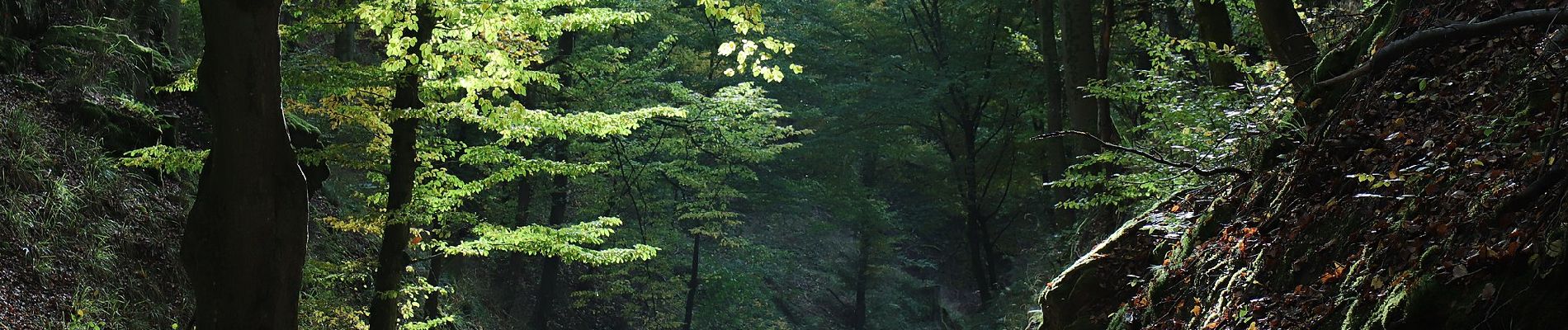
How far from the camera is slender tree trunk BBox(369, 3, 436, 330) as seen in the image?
28.0ft

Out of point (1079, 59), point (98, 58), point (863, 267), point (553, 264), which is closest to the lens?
point (98, 58)

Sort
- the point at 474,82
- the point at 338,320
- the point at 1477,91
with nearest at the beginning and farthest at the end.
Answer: the point at 1477,91, the point at 474,82, the point at 338,320

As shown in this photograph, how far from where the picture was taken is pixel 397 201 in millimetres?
8625

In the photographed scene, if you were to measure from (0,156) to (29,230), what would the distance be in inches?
32.1

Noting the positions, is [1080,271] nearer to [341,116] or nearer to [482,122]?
[482,122]

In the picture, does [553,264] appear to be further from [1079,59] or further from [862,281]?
[1079,59]

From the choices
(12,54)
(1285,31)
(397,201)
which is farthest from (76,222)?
(1285,31)

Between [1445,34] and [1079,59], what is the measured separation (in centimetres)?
764

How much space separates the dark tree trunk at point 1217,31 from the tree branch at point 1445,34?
3023 millimetres

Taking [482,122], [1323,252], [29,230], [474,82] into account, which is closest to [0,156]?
[29,230]

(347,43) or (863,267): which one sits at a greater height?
(347,43)

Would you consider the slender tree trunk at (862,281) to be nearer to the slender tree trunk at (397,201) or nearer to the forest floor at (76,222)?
the forest floor at (76,222)

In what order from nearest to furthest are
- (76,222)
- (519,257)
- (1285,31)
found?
(1285,31) → (76,222) → (519,257)

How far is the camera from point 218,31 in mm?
4551
